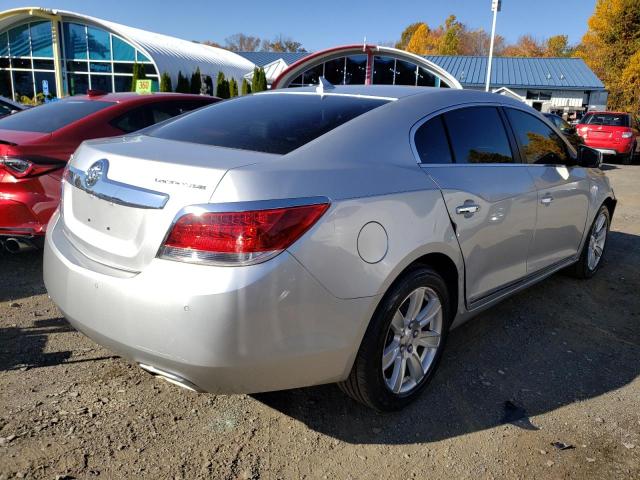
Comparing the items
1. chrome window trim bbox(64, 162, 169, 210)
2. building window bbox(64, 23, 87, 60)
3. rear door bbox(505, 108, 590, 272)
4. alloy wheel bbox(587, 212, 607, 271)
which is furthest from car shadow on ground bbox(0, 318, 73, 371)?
building window bbox(64, 23, 87, 60)

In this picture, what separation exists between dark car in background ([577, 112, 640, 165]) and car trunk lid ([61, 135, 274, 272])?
1752cm

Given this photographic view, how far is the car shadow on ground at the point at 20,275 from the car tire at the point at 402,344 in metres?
2.97

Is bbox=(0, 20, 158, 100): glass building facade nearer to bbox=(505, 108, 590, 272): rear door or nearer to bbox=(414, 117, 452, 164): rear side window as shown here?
bbox=(505, 108, 590, 272): rear door

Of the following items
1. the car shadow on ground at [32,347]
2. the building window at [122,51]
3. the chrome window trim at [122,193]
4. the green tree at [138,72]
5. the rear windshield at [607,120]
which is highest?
the building window at [122,51]

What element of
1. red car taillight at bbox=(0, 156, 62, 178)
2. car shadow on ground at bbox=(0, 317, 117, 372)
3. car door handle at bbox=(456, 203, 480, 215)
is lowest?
car shadow on ground at bbox=(0, 317, 117, 372)

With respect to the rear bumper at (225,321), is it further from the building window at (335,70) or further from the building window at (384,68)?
the building window at (335,70)

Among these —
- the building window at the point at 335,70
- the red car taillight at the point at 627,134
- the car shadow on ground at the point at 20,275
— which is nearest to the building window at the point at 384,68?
the building window at the point at 335,70

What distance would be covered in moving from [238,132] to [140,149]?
501mm

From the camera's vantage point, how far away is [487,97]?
3.66 meters

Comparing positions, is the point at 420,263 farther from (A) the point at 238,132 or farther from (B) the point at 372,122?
(A) the point at 238,132

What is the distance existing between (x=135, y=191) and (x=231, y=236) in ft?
1.70

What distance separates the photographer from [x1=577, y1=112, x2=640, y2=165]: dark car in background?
17.2 meters

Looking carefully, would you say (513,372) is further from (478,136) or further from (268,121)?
(268,121)

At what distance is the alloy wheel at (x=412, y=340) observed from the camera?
2.72 metres
